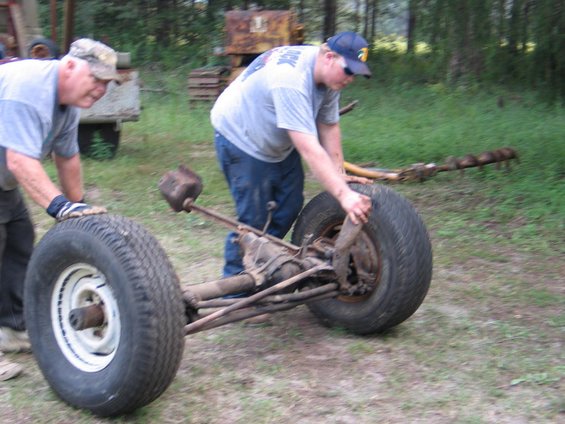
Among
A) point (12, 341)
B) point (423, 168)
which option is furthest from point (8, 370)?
point (423, 168)

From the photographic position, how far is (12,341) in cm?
418

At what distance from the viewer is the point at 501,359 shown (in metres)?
4.11

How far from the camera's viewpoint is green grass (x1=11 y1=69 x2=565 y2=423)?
11.8 ft

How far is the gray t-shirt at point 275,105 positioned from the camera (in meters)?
4.07

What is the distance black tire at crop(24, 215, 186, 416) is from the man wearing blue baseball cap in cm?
107

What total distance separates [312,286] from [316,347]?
1.07 feet

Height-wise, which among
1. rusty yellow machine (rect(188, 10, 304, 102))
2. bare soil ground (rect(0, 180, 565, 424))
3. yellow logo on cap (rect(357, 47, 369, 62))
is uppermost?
rusty yellow machine (rect(188, 10, 304, 102))

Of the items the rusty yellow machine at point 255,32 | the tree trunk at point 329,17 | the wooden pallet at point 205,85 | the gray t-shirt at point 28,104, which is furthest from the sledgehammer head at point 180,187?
the tree trunk at point 329,17

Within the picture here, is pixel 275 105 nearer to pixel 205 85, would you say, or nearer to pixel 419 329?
pixel 419 329

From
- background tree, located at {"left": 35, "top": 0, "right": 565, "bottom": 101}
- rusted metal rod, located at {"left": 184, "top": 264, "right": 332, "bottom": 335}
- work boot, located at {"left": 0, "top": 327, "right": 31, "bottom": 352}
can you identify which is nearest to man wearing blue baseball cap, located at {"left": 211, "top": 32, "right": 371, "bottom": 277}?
rusted metal rod, located at {"left": 184, "top": 264, "right": 332, "bottom": 335}

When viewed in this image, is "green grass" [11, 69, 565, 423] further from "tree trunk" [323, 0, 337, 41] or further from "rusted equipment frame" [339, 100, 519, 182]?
"tree trunk" [323, 0, 337, 41]

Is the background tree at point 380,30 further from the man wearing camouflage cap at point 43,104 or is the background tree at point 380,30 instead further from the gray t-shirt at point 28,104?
the gray t-shirt at point 28,104

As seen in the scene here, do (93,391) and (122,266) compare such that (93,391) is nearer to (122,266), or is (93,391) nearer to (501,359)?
(122,266)

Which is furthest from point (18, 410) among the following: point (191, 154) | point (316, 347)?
point (191, 154)
